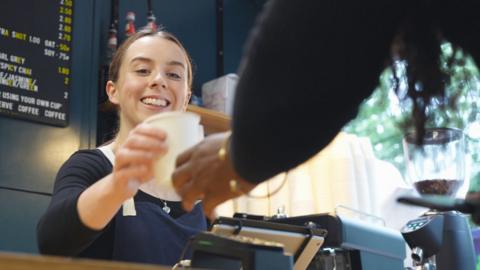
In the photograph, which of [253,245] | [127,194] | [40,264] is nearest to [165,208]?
[127,194]

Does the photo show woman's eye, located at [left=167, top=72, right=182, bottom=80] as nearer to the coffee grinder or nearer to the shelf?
the coffee grinder

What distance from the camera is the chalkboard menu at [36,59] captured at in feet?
8.83

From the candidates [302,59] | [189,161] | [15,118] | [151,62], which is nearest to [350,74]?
[302,59]

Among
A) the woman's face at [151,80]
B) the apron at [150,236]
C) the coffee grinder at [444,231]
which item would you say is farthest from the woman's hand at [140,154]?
the coffee grinder at [444,231]

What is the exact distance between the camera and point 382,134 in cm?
364

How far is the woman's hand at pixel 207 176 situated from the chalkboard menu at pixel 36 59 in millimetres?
1809

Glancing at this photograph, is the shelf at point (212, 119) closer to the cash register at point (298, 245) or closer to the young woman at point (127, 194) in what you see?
the young woman at point (127, 194)

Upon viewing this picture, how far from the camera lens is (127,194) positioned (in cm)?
133

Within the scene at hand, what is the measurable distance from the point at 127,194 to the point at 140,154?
236 millimetres

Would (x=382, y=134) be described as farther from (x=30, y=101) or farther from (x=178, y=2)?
(x=30, y=101)

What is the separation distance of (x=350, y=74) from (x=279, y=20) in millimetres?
118

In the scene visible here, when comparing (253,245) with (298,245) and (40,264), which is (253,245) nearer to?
(298,245)

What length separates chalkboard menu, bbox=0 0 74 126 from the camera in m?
2.69

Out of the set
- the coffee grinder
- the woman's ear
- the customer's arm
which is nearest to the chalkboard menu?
the woman's ear
